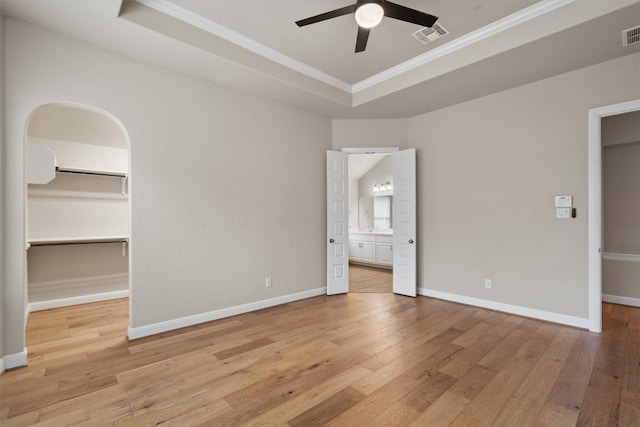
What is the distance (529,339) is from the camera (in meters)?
3.19

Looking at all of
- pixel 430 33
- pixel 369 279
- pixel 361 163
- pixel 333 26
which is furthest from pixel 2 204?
pixel 361 163

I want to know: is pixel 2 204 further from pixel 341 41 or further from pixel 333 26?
pixel 341 41

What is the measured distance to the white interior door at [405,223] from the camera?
4.92 metres

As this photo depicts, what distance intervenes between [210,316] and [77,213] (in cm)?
265

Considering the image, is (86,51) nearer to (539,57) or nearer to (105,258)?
(105,258)

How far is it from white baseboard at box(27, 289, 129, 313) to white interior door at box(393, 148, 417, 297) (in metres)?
4.45

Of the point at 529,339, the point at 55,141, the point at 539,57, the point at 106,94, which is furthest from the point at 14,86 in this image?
the point at 529,339

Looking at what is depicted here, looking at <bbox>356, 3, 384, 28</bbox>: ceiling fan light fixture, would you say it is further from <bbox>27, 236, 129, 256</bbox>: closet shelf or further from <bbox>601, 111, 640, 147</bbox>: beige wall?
<bbox>27, 236, 129, 256</bbox>: closet shelf

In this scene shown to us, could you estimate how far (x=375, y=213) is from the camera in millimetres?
8680

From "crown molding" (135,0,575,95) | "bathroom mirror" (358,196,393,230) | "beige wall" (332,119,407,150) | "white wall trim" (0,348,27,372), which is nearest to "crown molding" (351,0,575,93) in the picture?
"crown molding" (135,0,575,95)

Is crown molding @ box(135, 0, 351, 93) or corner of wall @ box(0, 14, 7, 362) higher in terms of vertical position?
crown molding @ box(135, 0, 351, 93)

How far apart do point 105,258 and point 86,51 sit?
3056 millimetres

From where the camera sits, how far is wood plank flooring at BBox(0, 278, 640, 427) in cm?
199

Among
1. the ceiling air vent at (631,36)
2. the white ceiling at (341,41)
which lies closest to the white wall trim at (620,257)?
the white ceiling at (341,41)
